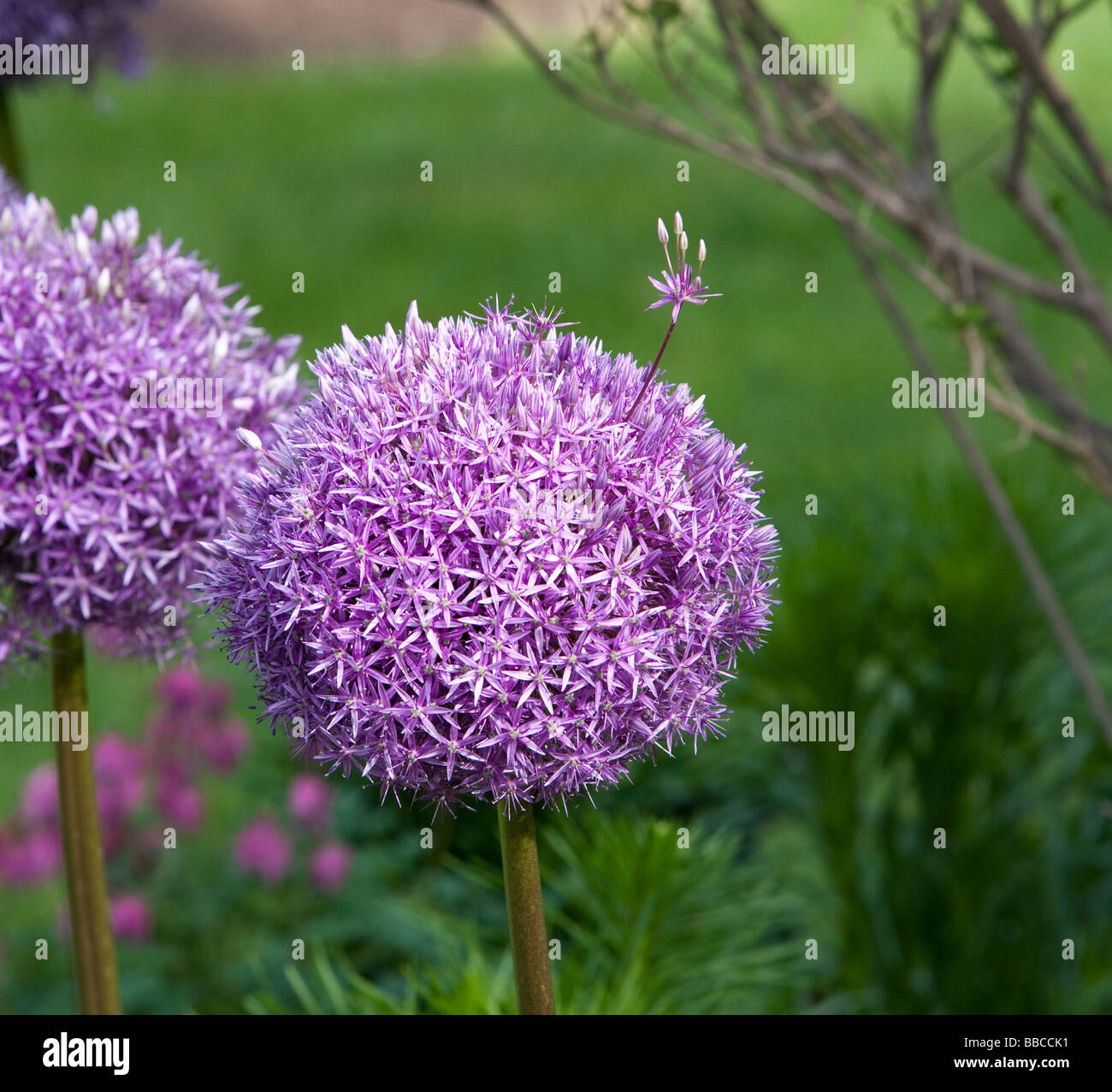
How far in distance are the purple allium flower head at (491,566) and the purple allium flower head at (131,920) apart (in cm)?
183

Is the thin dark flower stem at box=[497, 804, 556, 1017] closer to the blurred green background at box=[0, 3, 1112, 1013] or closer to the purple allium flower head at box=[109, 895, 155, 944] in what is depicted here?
the blurred green background at box=[0, 3, 1112, 1013]

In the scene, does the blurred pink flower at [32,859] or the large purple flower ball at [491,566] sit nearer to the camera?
the large purple flower ball at [491,566]

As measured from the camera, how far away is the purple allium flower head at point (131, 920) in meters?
3.30

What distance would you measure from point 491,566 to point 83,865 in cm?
103

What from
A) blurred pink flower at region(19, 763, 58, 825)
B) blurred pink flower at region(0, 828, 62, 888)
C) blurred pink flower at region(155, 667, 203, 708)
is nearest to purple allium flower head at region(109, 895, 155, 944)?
blurred pink flower at region(0, 828, 62, 888)

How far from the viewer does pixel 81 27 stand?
11.4ft

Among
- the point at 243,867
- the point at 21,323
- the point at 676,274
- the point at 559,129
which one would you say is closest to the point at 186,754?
the point at 243,867

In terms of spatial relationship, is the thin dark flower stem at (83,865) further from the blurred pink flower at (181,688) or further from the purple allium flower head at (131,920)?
the blurred pink flower at (181,688)

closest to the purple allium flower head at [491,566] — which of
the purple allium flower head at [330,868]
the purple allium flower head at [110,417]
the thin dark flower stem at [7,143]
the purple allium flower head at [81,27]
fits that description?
the purple allium flower head at [110,417]

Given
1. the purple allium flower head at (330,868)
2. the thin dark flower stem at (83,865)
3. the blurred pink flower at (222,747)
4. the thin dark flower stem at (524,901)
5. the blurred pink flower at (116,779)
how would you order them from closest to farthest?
the thin dark flower stem at (524,901)
the thin dark flower stem at (83,865)
the purple allium flower head at (330,868)
the blurred pink flower at (116,779)
the blurred pink flower at (222,747)

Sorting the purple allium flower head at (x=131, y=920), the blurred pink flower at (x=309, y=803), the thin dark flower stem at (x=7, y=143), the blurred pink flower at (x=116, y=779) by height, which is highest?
the thin dark flower stem at (x=7, y=143)

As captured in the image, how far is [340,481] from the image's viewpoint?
1616mm

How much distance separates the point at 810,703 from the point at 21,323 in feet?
7.03

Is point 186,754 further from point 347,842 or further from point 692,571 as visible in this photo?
point 692,571
